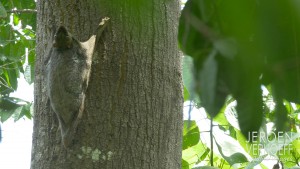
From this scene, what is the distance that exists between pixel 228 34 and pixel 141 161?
119 cm

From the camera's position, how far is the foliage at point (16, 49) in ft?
10.3

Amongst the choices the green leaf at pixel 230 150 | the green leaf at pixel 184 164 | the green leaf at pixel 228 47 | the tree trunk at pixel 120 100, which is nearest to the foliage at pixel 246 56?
the green leaf at pixel 228 47

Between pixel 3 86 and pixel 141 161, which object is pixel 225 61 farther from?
pixel 3 86

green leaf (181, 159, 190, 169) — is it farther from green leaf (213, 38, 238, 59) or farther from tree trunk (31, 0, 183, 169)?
green leaf (213, 38, 238, 59)

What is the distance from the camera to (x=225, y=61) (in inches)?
24.3

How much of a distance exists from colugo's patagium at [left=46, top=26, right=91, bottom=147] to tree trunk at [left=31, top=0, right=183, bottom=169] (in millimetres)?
28

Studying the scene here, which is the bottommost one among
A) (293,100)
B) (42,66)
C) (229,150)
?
(229,150)

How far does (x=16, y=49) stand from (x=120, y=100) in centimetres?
191

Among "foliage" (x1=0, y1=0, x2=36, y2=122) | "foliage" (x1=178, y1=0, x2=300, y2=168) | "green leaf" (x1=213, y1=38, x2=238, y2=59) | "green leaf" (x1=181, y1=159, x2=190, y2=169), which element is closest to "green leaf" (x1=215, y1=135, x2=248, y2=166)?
"green leaf" (x1=181, y1=159, x2=190, y2=169)

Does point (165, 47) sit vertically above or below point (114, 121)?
above

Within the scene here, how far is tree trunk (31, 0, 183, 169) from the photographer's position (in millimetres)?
1732

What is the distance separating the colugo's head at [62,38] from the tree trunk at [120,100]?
0.33 ft

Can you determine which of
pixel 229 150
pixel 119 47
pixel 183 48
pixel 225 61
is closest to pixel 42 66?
pixel 119 47

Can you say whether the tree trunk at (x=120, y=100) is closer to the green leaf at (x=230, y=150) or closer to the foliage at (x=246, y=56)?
the green leaf at (x=230, y=150)
